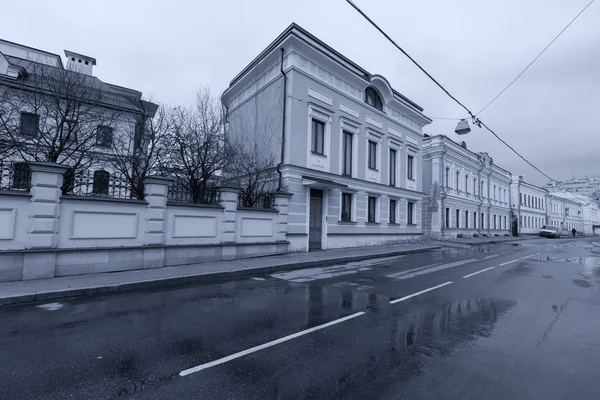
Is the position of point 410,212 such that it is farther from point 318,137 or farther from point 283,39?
point 283,39

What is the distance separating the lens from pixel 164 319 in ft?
16.6

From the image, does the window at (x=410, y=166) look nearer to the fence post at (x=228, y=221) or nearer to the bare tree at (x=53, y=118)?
the fence post at (x=228, y=221)

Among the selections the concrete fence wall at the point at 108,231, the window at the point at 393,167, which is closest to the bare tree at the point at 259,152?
the concrete fence wall at the point at 108,231

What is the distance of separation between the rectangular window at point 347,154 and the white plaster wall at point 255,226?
6271 mm

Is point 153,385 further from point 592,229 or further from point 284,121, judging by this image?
point 592,229

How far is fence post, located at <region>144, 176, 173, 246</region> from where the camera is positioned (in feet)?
30.6

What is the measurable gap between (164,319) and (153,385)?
2200mm

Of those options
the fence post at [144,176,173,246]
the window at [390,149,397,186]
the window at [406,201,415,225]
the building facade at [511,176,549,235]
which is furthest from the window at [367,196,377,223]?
the building facade at [511,176,549,235]

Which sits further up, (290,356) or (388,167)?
(388,167)

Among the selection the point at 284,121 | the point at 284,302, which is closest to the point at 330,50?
the point at 284,121

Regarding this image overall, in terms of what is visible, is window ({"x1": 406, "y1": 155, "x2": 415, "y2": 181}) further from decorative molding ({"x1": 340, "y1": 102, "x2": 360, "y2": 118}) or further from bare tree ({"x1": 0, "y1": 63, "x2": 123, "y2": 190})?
bare tree ({"x1": 0, "y1": 63, "x2": 123, "y2": 190})

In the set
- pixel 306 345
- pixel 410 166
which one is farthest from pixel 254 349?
pixel 410 166

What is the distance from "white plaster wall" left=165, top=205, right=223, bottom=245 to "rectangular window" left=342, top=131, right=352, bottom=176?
342 inches

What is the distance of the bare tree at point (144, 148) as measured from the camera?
1265 cm
